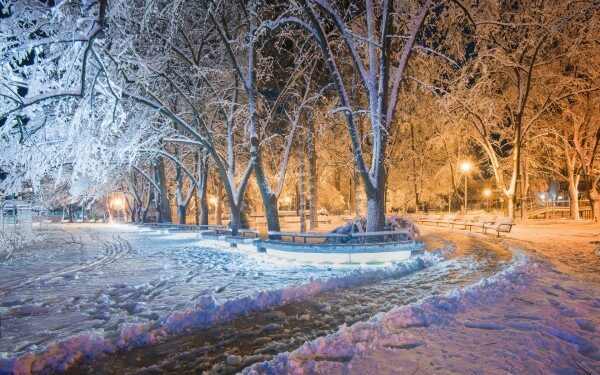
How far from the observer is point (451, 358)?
462cm

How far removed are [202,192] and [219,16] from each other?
11545 mm

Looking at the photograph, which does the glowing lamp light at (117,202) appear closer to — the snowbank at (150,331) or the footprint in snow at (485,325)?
the snowbank at (150,331)

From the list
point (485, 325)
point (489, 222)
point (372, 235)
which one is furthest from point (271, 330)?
point (489, 222)

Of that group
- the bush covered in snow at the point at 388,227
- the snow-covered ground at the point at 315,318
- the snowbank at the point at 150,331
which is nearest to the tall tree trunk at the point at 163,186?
the bush covered in snow at the point at 388,227

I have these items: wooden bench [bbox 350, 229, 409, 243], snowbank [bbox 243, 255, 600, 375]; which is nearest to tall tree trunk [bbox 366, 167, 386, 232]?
wooden bench [bbox 350, 229, 409, 243]

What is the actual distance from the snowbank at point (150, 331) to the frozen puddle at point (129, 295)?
1 cm

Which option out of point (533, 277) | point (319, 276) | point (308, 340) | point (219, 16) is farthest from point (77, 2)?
point (533, 277)

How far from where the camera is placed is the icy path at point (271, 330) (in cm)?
486

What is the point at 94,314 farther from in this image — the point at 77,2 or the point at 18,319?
the point at 77,2

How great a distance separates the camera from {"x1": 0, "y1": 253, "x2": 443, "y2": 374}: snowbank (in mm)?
4930

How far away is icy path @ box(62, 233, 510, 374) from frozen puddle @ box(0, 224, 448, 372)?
42 centimetres

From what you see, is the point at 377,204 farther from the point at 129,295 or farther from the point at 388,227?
the point at 129,295

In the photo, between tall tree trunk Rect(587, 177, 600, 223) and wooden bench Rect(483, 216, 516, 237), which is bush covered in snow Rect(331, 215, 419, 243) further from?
tall tree trunk Rect(587, 177, 600, 223)

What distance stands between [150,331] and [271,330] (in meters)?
1.95
